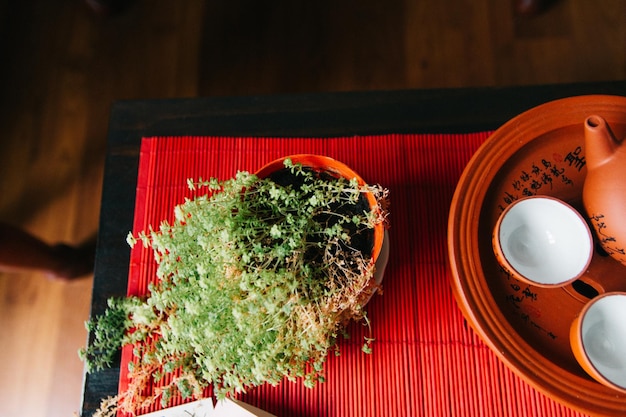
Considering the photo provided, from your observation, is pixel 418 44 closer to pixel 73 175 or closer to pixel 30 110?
pixel 73 175

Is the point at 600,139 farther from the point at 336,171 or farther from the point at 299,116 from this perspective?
the point at 299,116

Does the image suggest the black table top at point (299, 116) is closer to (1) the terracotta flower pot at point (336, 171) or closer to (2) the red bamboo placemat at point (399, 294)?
(2) the red bamboo placemat at point (399, 294)

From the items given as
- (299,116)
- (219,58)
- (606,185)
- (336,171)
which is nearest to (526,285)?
(606,185)

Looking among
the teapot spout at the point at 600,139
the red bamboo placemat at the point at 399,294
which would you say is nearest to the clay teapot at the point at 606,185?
the teapot spout at the point at 600,139

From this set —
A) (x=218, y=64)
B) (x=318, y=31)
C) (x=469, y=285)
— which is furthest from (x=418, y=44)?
(x=469, y=285)

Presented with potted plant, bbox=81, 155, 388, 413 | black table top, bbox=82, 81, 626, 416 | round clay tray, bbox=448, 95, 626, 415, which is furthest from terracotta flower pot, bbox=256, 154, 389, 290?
black table top, bbox=82, 81, 626, 416

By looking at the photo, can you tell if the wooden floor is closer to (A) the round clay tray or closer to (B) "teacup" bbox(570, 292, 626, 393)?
(A) the round clay tray

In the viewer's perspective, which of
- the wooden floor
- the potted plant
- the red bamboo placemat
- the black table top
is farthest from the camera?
the wooden floor
